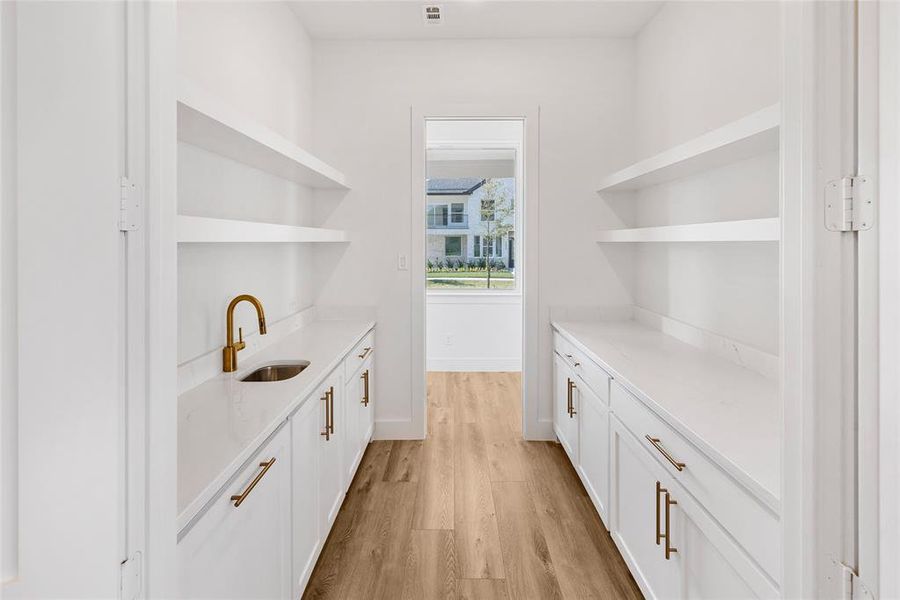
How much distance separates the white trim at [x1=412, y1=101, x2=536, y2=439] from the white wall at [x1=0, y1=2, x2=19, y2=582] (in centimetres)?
295

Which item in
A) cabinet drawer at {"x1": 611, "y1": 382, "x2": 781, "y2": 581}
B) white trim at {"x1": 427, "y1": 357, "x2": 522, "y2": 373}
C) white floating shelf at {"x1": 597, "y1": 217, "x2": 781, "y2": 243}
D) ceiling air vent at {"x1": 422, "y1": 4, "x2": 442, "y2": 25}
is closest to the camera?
cabinet drawer at {"x1": 611, "y1": 382, "x2": 781, "y2": 581}

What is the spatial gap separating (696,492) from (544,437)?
7.32ft

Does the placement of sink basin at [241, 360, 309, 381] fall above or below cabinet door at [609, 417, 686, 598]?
above

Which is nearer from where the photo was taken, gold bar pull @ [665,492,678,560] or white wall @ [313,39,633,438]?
gold bar pull @ [665,492,678,560]

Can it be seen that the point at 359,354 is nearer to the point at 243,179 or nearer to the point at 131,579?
the point at 243,179

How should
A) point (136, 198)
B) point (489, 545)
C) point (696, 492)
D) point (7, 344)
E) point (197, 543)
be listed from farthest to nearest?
point (489, 545)
point (696, 492)
point (197, 543)
point (136, 198)
point (7, 344)

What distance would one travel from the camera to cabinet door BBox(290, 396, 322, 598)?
1712mm

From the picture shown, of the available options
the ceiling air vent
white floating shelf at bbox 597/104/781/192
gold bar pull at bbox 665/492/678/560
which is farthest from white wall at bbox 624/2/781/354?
the ceiling air vent

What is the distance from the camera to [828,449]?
31.4 inches

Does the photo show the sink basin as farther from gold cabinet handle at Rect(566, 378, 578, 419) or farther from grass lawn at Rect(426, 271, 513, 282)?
grass lawn at Rect(426, 271, 513, 282)

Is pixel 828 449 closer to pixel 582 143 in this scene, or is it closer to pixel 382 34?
pixel 582 143

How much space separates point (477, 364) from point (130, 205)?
5173 mm

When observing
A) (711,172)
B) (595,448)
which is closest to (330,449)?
(595,448)

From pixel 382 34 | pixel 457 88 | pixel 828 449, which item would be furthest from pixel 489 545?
pixel 382 34
